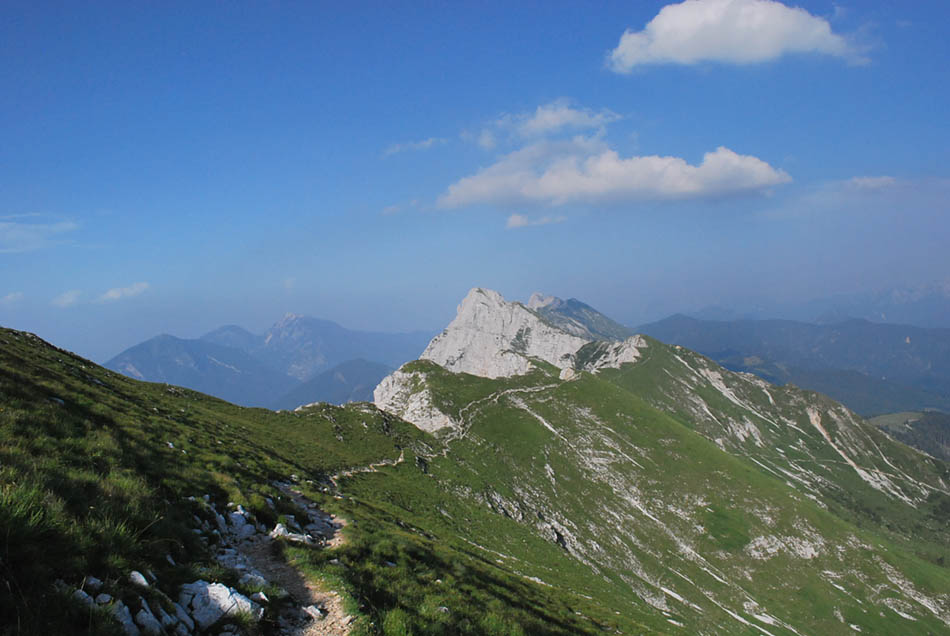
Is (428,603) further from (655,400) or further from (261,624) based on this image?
(655,400)

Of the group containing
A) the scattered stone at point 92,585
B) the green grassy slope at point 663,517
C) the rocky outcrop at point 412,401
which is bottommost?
the green grassy slope at point 663,517

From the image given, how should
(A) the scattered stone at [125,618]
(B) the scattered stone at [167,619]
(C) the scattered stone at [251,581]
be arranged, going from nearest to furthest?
1. (A) the scattered stone at [125,618]
2. (B) the scattered stone at [167,619]
3. (C) the scattered stone at [251,581]

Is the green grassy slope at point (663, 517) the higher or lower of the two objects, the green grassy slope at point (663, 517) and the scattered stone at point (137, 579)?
the lower

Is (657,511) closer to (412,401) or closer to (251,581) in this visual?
(412,401)

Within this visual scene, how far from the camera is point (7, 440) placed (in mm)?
11031

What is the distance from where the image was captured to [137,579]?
25.1 ft

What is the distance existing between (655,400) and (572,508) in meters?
141

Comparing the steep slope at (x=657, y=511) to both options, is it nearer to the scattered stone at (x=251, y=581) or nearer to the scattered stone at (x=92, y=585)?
the scattered stone at (x=251, y=581)

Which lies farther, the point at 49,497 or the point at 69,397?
the point at 69,397

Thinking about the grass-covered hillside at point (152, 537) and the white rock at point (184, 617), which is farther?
the white rock at point (184, 617)

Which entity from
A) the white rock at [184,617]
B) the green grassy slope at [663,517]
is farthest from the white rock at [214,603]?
the green grassy slope at [663,517]

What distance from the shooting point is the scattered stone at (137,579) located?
7535 mm

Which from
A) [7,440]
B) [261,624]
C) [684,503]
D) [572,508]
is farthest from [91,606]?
[684,503]

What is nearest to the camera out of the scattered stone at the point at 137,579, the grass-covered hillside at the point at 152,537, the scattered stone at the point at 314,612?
the grass-covered hillside at the point at 152,537
